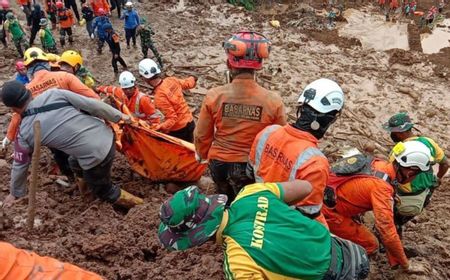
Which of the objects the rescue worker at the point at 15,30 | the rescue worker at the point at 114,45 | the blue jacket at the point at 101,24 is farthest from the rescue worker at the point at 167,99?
the rescue worker at the point at 15,30

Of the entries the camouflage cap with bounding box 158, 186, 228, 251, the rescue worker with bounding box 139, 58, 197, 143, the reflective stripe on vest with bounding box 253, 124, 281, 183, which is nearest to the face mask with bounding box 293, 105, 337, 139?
the reflective stripe on vest with bounding box 253, 124, 281, 183

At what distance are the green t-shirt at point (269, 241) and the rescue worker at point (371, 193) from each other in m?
1.33

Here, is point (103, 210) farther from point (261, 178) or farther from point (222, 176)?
point (261, 178)

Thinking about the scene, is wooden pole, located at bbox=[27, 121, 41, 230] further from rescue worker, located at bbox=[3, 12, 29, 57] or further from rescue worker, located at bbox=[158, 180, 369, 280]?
rescue worker, located at bbox=[3, 12, 29, 57]

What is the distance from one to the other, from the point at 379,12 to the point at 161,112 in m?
12.4

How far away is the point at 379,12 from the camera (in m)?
15.6

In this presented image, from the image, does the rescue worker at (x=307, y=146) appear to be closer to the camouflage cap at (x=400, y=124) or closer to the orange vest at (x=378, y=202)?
the orange vest at (x=378, y=202)

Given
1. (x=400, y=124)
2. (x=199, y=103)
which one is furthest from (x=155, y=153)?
(x=199, y=103)

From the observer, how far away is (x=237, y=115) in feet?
12.2

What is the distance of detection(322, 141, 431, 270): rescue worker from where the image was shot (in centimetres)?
360

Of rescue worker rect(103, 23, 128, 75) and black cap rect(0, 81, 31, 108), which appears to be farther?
rescue worker rect(103, 23, 128, 75)

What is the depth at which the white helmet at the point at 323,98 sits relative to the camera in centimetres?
301

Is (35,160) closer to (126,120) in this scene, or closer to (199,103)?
(126,120)

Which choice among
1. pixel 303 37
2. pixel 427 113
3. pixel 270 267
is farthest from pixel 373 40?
pixel 270 267
